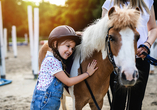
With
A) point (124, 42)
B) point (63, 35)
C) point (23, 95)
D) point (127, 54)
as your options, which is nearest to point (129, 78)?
point (127, 54)

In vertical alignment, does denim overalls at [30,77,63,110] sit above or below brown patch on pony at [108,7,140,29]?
below

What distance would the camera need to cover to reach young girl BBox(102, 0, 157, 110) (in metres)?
1.70

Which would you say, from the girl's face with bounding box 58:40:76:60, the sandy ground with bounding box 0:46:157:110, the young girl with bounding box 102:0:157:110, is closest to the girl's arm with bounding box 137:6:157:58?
the young girl with bounding box 102:0:157:110

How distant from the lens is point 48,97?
5.63 ft

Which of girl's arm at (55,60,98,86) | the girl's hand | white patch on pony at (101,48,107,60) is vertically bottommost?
girl's arm at (55,60,98,86)

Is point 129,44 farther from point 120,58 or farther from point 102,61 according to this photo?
point 102,61

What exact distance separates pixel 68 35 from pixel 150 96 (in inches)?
139

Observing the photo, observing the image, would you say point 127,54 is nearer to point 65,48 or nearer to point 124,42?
point 124,42

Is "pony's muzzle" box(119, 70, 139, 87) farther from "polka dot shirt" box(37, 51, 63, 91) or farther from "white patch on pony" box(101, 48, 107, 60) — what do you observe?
"polka dot shirt" box(37, 51, 63, 91)

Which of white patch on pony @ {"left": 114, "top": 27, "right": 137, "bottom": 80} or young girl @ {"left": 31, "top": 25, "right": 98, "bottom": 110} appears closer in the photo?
white patch on pony @ {"left": 114, "top": 27, "right": 137, "bottom": 80}

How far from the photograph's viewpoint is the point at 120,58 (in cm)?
134

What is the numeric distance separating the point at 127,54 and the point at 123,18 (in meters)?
0.35

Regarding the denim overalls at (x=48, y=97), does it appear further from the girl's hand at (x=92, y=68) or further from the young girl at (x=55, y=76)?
the girl's hand at (x=92, y=68)

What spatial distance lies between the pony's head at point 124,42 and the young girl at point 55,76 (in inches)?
17.7
